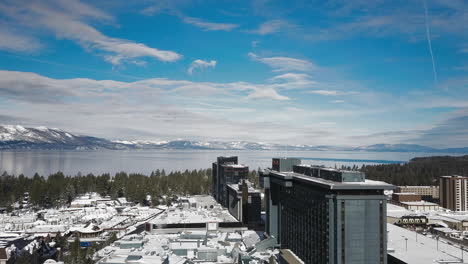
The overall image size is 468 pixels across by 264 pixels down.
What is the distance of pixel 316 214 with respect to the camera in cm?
2520

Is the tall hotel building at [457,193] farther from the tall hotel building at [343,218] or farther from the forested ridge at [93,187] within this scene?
the tall hotel building at [343,218]

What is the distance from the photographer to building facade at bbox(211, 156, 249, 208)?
204ft

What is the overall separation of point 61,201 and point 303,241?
51.1 m

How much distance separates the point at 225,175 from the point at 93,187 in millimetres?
29974

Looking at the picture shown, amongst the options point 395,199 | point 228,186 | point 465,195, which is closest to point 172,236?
point 228,186

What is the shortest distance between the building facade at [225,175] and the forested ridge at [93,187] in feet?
37.2

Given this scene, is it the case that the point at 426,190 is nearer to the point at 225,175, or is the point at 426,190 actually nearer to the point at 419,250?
the point at 225,175

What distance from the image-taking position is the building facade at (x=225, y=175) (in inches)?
2442

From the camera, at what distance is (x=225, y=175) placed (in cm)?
6288

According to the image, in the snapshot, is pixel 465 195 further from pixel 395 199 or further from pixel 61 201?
pixel 61 201

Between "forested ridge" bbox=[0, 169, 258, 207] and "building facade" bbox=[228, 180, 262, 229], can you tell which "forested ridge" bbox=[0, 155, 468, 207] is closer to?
"forested ridge" bbox=[0, 169, 258, 207]

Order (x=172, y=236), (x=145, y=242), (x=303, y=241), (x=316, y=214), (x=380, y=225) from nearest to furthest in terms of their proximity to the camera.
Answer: (x=380, y=225), (x=316, y=214), (x=303, y=241), (x=145, y=242), (x=172, y=236)

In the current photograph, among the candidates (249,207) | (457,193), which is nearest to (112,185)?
(249,207)

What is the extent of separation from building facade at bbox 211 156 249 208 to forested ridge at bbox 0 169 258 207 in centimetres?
1133
